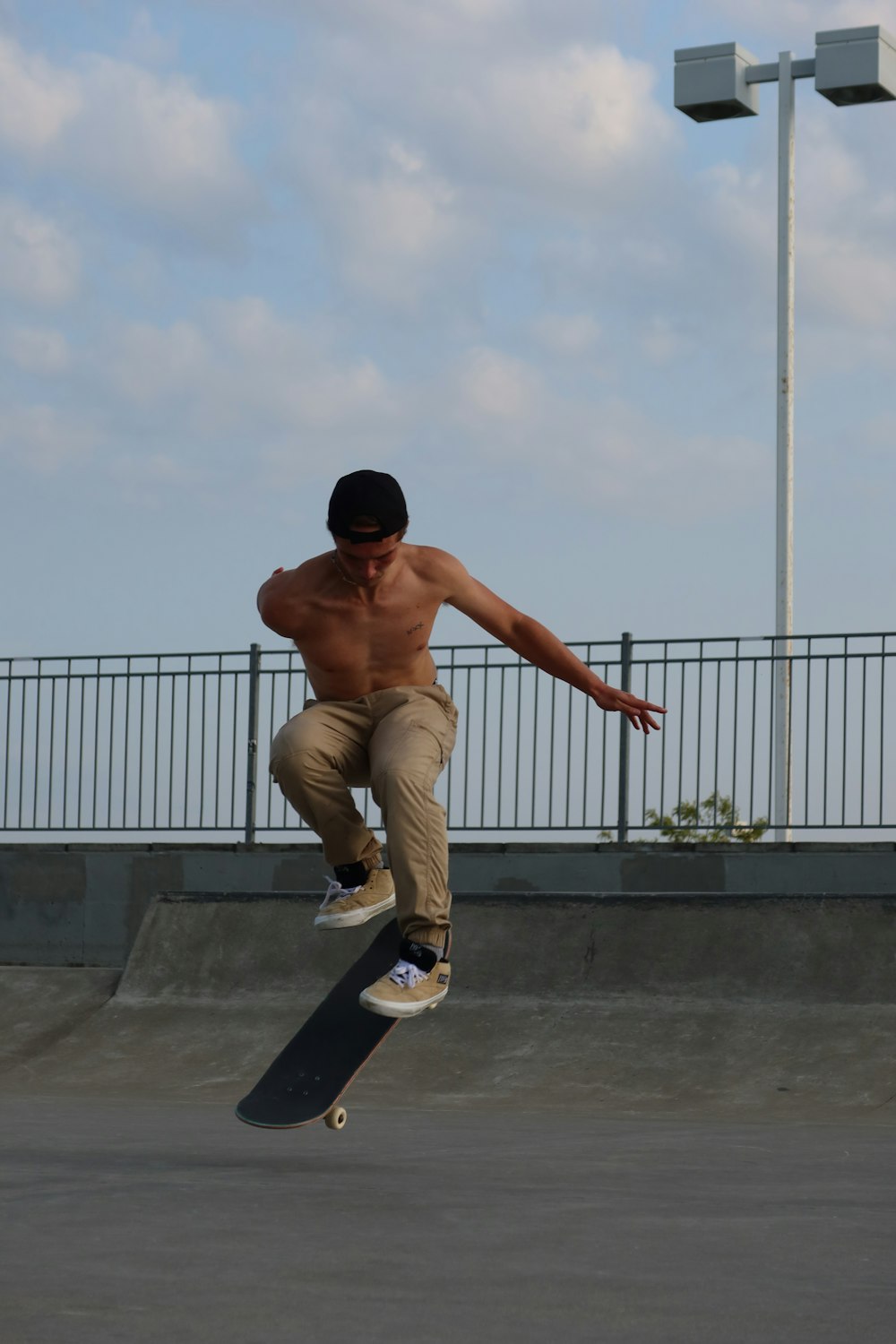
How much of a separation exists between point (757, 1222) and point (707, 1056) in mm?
4654

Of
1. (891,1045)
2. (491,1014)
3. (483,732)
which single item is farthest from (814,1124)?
(483,732)

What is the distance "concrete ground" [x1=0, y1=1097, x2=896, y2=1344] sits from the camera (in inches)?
118

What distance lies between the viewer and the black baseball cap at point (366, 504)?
229 inches

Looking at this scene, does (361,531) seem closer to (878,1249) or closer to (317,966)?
(878,1249)

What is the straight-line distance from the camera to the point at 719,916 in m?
9.59

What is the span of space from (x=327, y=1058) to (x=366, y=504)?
206 centimetres

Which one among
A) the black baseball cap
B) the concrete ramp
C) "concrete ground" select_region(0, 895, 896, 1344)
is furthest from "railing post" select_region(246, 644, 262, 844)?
the black baseball cap

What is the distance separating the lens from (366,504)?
19.0 ft

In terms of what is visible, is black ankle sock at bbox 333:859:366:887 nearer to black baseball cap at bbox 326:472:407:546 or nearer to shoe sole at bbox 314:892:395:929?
shoe sole at bbox 314:892:395:929

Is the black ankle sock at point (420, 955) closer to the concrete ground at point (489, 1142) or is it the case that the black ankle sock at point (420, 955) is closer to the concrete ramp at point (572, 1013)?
the concrete ground at point (489, 1142)

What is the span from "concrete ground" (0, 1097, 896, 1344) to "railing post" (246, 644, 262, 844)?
7213 millimetres

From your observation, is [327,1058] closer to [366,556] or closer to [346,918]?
[346,918]

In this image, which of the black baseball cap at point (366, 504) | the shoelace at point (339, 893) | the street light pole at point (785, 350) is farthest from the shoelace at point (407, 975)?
the street light pole at point (785, 350)

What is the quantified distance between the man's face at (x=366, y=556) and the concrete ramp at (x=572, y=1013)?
3.45 metres
